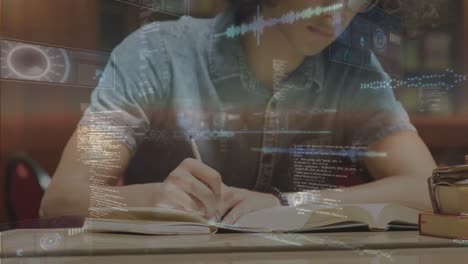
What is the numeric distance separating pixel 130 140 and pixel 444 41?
67cm

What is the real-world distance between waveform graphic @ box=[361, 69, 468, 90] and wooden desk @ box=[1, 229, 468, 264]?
0.38 meters

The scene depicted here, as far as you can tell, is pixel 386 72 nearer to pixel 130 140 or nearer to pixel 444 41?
pixel 444 41

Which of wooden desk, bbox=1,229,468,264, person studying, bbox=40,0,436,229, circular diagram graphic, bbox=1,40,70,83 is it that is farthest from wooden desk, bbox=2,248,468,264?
circular diagram graphic, bbox=1,40,70,83

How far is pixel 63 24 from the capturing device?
83cm

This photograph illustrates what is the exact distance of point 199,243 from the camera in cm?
52

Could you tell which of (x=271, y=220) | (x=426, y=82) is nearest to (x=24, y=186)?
(x=271, y=220)

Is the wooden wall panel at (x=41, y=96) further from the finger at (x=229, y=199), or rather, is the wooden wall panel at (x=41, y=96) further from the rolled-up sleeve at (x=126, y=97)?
the finger at (x=229, y=199)

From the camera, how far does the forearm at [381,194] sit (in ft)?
2.83

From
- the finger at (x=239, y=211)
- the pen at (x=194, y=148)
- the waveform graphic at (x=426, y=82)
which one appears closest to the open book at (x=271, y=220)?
the finger at (x=239, y=211)

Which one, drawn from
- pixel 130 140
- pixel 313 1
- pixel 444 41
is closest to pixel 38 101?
pixel 130 140

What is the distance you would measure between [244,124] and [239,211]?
167 millimetres

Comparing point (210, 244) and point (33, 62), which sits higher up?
point (33, 62)

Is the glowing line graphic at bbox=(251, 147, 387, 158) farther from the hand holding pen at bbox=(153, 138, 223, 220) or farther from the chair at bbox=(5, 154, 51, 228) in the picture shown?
the chair at bbox=(5, 154, 51, 228)

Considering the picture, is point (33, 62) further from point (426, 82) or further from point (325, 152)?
point (426, 82)
